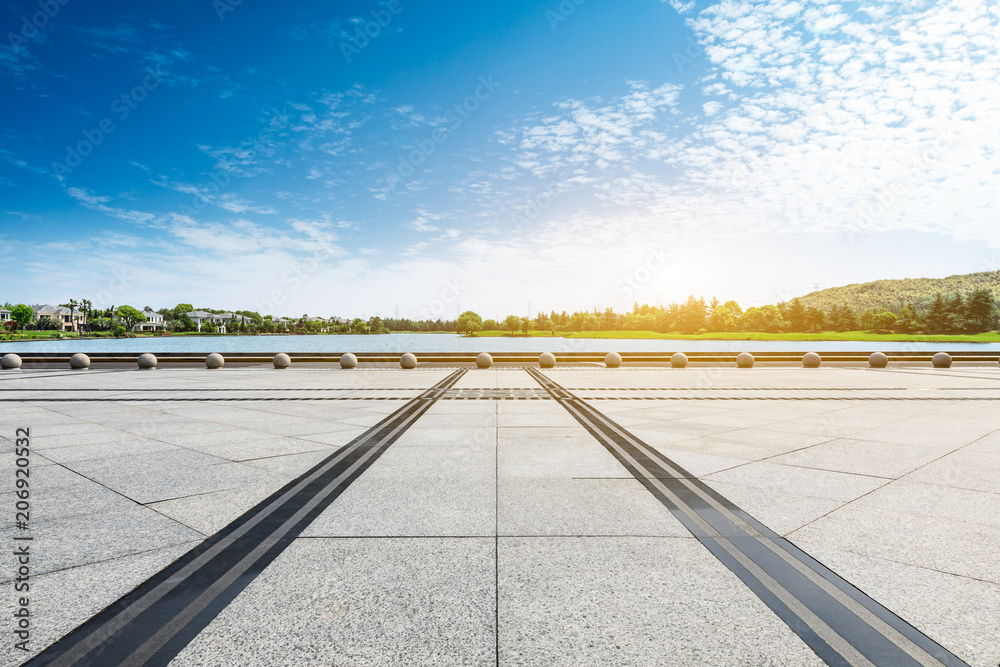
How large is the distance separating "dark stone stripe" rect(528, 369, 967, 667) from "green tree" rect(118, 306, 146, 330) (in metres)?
184

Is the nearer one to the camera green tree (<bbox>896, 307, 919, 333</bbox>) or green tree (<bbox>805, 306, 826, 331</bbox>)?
green tree (<bbox>896, 307, 919, 333</bbox>)

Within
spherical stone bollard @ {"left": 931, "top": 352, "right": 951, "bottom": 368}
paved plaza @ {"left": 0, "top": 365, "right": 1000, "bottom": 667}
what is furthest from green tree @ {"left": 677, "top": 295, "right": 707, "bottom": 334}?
paved plaza @ {"left": 0, "top": 365, "right": 1000, "bottom": 667}

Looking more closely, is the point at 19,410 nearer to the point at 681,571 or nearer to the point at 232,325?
the point at 681,571

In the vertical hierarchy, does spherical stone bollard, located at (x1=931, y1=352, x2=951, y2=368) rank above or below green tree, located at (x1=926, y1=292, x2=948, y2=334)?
below

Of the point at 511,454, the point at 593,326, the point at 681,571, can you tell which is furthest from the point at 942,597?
the point at 593,326

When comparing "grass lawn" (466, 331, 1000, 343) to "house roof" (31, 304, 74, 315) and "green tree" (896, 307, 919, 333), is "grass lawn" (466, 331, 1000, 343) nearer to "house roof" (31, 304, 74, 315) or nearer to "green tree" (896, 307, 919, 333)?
"green tree" (896, 307, 919, 333)

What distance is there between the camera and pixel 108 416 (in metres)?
10.4

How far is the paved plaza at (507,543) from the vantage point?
288 cm

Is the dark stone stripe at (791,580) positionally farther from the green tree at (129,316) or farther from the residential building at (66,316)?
the green tree at (129,316)

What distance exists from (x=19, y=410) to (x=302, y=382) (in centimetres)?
758

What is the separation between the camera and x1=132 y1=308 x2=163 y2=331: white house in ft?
521

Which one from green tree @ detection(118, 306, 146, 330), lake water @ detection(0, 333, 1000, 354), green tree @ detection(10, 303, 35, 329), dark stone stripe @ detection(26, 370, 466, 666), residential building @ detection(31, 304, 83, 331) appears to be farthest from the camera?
green tree @ detection(118, 306, 146, 330)

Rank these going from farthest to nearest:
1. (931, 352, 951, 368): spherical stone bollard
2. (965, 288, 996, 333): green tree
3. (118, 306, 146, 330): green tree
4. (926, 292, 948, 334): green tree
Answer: (118, 306, 146, 330): green tree, (926, 292, 948, 334): green tree, (965, 288, 996, 333): green tree, (931, 352, 951, 368): spherical stone bollard

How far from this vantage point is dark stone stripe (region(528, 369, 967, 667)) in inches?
111
